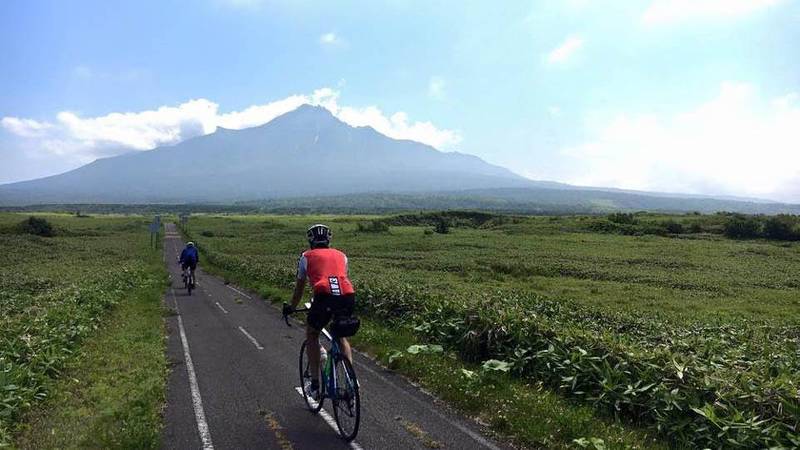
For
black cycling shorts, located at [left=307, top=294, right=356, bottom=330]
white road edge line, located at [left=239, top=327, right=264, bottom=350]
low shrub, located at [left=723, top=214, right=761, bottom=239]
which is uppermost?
black cycling shorts, located at [left=307, top=294, right=356, bottom=330]

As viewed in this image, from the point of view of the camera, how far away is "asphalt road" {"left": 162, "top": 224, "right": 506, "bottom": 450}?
813 centimetres

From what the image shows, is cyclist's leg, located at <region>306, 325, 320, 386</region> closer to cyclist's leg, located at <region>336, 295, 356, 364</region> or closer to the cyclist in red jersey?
the cyclist in red jersey

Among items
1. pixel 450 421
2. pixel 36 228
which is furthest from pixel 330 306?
pixel 36 228

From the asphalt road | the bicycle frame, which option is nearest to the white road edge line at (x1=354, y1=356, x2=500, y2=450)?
the asphalt road

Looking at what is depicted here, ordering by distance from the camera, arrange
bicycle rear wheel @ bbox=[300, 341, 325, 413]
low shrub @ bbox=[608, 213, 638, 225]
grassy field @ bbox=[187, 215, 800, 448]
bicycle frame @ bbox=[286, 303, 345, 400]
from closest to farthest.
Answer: grassy field @ bbox=[187, 215, 800, 448] < bicycle frame @ bbox=[286, 303, 345, 400] < bicycle rear wheel @ bbox=[300, 341, 325, 413] < low shrub @ bbox=[608, 213, 638, 225]

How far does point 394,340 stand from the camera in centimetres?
1485

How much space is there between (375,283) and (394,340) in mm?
6290

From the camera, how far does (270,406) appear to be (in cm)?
982

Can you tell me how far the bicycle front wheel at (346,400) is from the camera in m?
7.86

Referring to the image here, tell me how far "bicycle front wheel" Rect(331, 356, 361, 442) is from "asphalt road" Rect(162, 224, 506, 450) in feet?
0.68

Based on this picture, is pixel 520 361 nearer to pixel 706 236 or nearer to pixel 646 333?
pixel 646 333

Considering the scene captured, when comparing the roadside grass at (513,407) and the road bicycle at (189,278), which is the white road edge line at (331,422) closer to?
the roadside grass at (513,407)

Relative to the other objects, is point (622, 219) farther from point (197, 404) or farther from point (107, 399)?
point (107, 399)

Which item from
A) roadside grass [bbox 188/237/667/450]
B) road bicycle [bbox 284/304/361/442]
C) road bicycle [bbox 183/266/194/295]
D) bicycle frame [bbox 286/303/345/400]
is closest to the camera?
roadside grass [bbox 188/237/667/450]
